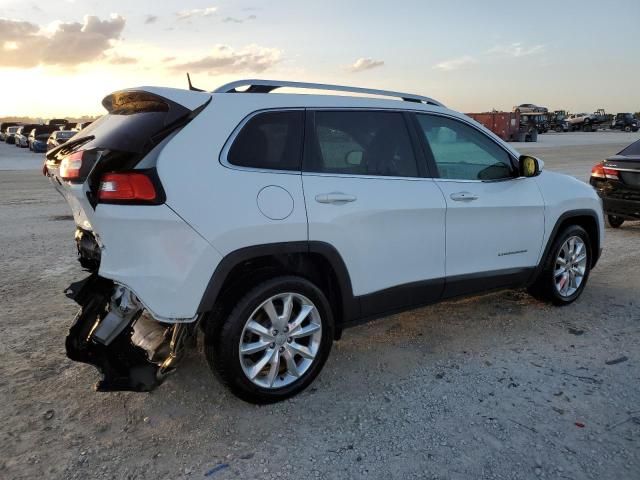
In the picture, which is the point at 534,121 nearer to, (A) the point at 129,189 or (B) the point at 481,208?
(B) the point at 481,208

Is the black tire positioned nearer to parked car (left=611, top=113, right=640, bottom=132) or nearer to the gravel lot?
the gravel lot

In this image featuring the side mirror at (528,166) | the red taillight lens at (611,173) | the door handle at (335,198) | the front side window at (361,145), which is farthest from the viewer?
the red taillight lens at (611,173)

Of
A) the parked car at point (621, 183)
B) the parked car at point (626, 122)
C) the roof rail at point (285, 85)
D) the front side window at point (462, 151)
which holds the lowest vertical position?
the parked car at point (626, 122)

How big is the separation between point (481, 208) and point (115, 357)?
2.75 m

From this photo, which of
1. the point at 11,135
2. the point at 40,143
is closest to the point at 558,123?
the point at 40,143

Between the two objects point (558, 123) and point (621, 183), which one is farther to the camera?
point (558, 123)

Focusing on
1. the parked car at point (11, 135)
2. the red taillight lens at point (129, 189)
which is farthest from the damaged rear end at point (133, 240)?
the parked car at point (11, 135)

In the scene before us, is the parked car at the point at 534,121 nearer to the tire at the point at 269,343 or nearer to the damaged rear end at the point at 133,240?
the tire at the point at 269,343

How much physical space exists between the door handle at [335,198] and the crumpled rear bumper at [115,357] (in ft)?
4.10

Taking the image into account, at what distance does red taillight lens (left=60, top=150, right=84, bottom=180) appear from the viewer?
291 centimetres

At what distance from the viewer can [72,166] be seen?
116 inches

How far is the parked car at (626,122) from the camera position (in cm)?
5959

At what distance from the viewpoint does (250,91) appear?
3342 millimetres

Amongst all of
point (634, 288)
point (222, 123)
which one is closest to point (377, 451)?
point (222, 123)
